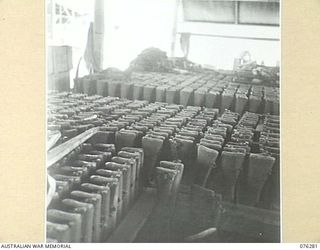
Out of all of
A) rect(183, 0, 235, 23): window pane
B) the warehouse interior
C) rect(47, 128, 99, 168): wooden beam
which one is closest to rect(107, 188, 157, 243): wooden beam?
the warehouse interior

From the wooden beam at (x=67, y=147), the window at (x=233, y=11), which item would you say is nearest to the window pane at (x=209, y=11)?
the window at (x=233, y=11)

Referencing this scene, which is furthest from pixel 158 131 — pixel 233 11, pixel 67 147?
pixel 233 11

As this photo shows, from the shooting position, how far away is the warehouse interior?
764 mm

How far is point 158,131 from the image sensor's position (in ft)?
2.88

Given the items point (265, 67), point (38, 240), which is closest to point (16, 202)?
point (38, 240)

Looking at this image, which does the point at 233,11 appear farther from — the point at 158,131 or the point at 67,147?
the point at 67,147

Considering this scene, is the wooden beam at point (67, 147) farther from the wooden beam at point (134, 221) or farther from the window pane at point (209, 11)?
the window pane at point (209, 11)

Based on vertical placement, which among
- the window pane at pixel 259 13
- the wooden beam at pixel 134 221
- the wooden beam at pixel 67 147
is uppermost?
the window pane at pixel 259 13

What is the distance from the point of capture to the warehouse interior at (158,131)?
2.51 ft

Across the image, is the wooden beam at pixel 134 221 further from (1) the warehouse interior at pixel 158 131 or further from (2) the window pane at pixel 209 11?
(2) the window pane at pixel 209 11

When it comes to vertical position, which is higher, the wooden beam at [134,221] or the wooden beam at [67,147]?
the wooden beam at [67,147]

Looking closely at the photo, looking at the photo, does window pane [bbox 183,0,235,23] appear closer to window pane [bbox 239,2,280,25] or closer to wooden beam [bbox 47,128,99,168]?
window pane [bbox 239,2,280,25]

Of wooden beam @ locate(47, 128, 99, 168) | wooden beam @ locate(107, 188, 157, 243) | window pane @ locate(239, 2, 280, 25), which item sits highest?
window pane @ locate(239, 2, 280, 25)

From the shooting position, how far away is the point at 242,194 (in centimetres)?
84
